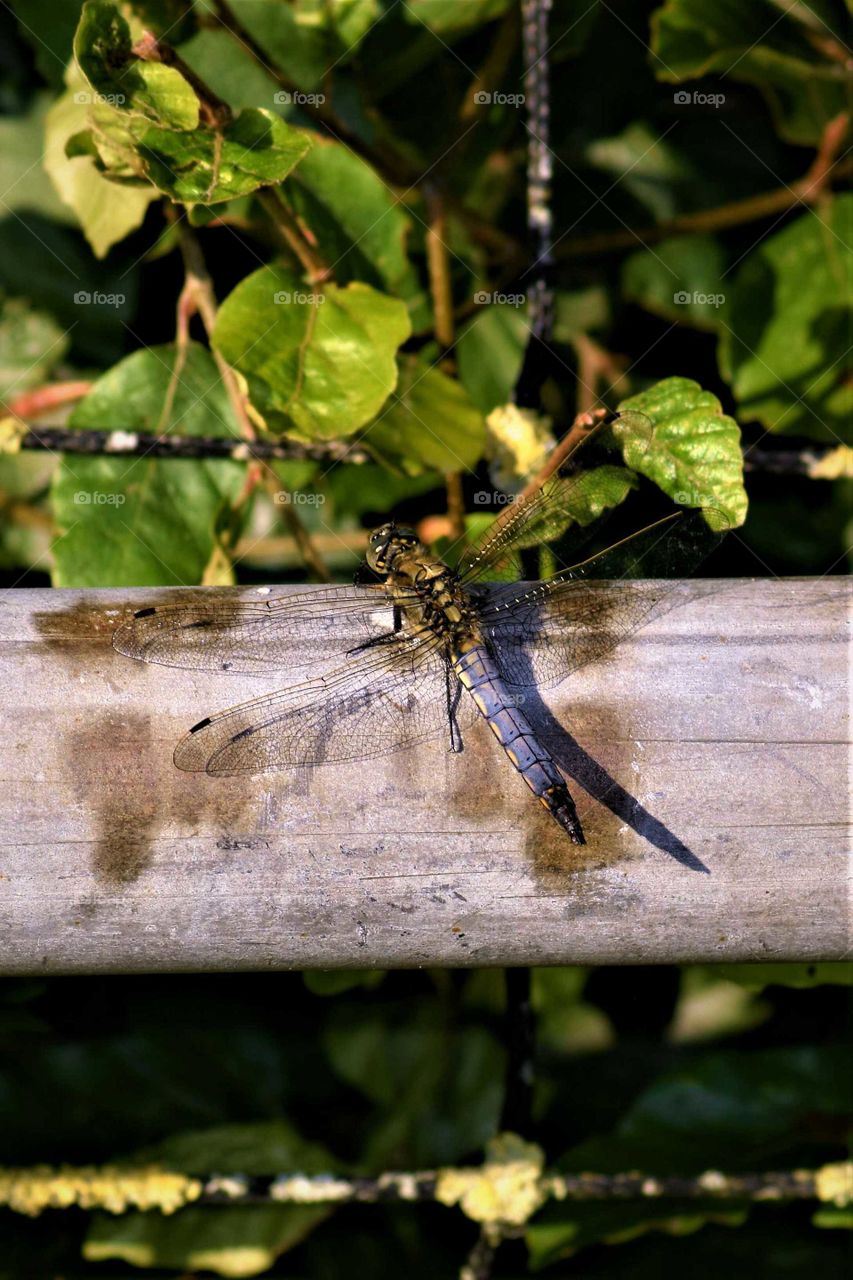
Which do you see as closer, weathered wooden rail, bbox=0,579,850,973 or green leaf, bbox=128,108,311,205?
weathered wooden rail, bbox=0,579,850,973

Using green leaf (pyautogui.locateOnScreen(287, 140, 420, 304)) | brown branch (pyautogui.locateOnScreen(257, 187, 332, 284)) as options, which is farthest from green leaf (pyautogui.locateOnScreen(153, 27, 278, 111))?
Result: brown branch (pyautogui.locateOnScreen(257, 187, 332, 284))

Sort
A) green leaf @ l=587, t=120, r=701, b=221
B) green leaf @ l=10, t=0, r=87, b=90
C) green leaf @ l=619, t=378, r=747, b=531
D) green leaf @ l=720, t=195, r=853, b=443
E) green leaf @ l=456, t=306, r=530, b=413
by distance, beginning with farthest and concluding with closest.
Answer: green leaf @ l=587, t=120, r=701, b=221 < green leaf @ l=456, t=306, r=530, b=413 < green leaf @ l=720, t=195, r=853, b=443 < green leaf @ l=10, t=0, r=87, b=90 < green leaf @ l=619, t=378, r=747, b=531

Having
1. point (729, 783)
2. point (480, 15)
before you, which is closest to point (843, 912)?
point (729, 783)

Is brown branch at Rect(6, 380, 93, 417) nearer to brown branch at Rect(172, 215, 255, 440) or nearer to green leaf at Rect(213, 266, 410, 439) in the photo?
brown branch at Rect(172, 215, 255, 440)

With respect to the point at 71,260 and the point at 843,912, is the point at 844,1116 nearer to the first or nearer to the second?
the point at 843,912

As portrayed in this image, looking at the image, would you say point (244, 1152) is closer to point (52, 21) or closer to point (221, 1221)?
point (221, 1221)

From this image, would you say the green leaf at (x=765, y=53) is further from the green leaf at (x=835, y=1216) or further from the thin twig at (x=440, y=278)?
the green leaf at (x=835, y=1216)

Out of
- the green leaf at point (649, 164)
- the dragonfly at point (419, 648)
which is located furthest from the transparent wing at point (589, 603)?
the green leaf at point (649, 164)
